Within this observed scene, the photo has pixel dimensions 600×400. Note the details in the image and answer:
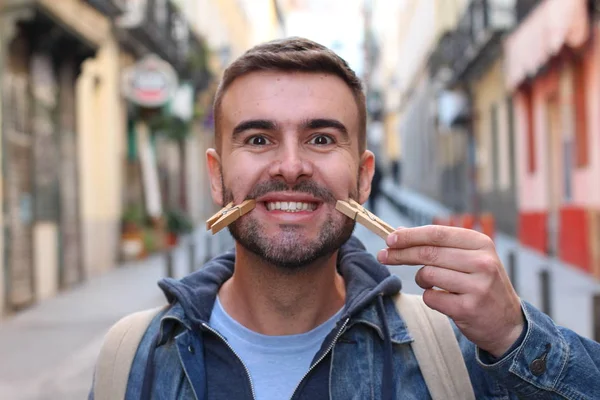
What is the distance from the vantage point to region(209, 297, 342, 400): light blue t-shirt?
2.15 metres

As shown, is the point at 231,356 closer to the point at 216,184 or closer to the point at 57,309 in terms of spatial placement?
the point at 216,184

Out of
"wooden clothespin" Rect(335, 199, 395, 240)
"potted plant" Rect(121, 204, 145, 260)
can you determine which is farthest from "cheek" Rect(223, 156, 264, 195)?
"potted plant" Rect(121, 204, 145, 260)

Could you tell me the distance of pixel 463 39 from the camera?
2528 cm

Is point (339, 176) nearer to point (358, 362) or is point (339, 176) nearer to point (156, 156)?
point (358, 362)

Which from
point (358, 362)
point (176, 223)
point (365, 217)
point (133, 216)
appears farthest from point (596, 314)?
point (176, 223)

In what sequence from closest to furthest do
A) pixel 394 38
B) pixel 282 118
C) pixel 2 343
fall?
1. pixel 282 118
2. pixel 2 343
3. pixel 394 38

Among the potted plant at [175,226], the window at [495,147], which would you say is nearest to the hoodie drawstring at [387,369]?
the potted plant at [175,226]

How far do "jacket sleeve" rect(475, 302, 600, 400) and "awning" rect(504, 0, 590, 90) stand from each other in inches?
420

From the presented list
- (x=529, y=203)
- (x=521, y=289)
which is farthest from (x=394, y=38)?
(x=521, y=289)

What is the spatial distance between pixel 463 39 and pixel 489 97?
313cm

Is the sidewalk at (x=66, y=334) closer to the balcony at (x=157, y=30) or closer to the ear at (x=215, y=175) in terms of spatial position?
the ear at (x=215, y=175)

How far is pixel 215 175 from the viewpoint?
2.52 metres

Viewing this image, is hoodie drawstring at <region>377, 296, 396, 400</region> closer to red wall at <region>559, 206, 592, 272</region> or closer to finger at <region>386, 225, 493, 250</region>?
finger at <region>386, 225, 493, 250</region>

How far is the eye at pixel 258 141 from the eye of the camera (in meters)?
2.31
